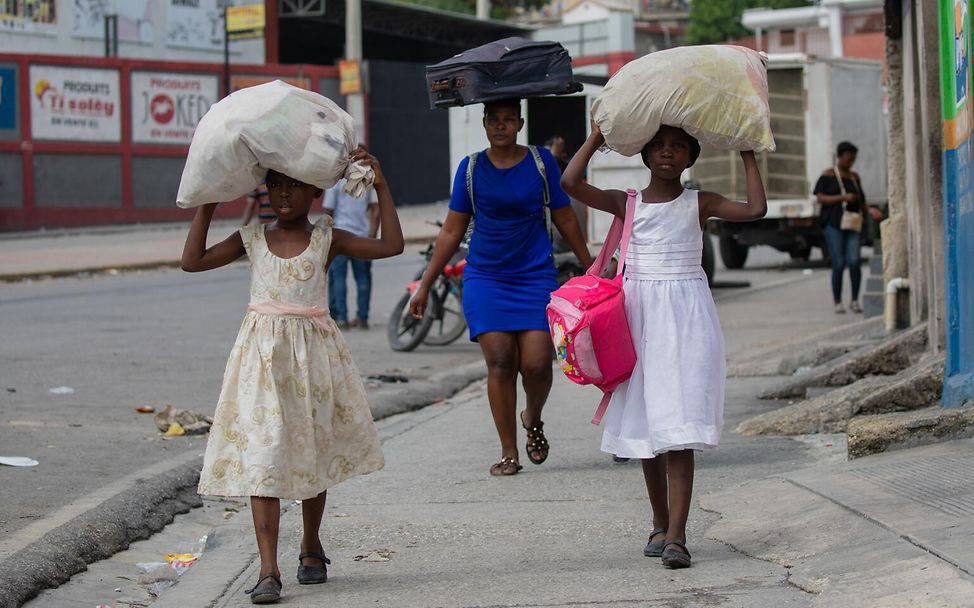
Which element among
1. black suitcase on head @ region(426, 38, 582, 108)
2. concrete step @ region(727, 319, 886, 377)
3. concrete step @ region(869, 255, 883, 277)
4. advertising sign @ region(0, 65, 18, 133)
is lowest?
concrete step @ region(727, 319, 886, 377)

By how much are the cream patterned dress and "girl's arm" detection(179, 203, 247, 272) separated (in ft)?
0.20

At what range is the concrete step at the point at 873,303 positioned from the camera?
13211 mm

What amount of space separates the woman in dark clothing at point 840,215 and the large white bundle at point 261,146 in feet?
36.3

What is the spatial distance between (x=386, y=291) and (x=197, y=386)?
8498 mm

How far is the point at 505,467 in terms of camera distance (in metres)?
7.25

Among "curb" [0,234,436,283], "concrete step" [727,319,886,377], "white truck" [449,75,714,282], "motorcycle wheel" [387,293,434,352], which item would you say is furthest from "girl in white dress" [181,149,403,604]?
"curb" [0,234,436,283]

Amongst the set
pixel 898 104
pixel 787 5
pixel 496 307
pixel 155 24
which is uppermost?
pixel 787 5

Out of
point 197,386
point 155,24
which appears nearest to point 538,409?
point 197,386

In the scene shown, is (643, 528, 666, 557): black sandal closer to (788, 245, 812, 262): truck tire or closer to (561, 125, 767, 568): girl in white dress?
(561, 125, 767, 568): girl in white dress

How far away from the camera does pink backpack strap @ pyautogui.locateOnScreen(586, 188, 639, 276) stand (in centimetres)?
547

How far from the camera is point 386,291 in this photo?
759 inches

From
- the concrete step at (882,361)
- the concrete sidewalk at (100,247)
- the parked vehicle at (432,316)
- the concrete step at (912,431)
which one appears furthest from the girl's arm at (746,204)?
the concrete sidewalk at (100,247)

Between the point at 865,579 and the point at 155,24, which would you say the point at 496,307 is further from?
the point at 155,24

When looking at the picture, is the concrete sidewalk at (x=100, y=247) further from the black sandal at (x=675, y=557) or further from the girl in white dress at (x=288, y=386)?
the black sandal at (x=675, y=557)
